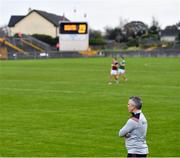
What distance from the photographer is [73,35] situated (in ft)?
317

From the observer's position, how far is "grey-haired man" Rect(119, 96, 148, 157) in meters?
8.19

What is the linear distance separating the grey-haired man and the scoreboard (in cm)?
8738

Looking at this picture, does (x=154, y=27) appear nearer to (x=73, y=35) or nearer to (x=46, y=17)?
(x=46, y=17)

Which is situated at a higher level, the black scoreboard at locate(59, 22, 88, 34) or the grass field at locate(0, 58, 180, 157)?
the black scoreboard at locate(59, 22, 88, 34)

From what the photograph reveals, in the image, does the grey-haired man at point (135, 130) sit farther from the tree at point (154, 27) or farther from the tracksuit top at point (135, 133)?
the tree at point (154, 27)

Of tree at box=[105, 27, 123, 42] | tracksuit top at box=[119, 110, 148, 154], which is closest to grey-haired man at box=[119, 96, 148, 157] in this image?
tracksuit top at box=[119, 110, 148, 154]

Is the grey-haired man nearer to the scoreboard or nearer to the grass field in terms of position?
the grass field

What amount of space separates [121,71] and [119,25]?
131 m

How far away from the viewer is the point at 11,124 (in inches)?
643

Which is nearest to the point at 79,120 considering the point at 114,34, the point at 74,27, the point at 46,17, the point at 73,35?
the point at 74,27

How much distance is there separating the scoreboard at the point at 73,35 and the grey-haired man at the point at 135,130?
87.4 meters

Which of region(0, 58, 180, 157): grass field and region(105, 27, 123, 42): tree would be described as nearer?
region(0, 58, 180, 157): grass field

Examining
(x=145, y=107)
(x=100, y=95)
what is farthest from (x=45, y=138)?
(x=100, y=95)

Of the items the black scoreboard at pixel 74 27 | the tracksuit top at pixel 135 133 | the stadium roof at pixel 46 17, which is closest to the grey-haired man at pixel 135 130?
the tracksuit top at pixel 135 133
